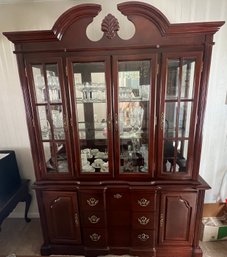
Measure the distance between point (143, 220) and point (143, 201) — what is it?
20 cm

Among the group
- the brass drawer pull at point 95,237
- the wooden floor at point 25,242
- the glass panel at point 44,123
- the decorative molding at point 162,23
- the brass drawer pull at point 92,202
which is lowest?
the wooden floor at point 25,242

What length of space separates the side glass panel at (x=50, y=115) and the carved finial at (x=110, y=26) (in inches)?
17.5

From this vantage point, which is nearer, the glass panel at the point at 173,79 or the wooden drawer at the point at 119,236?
the glass panel at the point at 173,79

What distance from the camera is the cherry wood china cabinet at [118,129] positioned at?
1237mm

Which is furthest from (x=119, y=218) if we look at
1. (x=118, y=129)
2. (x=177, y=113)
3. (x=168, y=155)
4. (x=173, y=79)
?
(x=173, y=79)

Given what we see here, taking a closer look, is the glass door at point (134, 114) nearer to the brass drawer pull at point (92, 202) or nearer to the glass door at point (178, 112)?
the glass door at point (178, 112)

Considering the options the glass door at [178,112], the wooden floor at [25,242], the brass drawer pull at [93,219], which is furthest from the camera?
the wooden floor at [25,242]

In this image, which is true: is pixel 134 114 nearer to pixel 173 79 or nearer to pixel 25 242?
pixel 173 79

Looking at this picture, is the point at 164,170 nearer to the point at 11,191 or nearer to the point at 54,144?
the point at 54,144

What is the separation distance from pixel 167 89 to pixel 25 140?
1.58 m

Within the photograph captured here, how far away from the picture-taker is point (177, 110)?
136 cm

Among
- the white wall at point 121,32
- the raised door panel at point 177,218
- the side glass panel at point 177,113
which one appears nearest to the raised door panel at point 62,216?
the white wall at point 121,32

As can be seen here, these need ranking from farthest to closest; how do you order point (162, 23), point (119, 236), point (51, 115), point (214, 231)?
point (214, 231) → point (119, 236) → point (51, 115) → point (162, 23)

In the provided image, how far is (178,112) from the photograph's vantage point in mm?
1358
